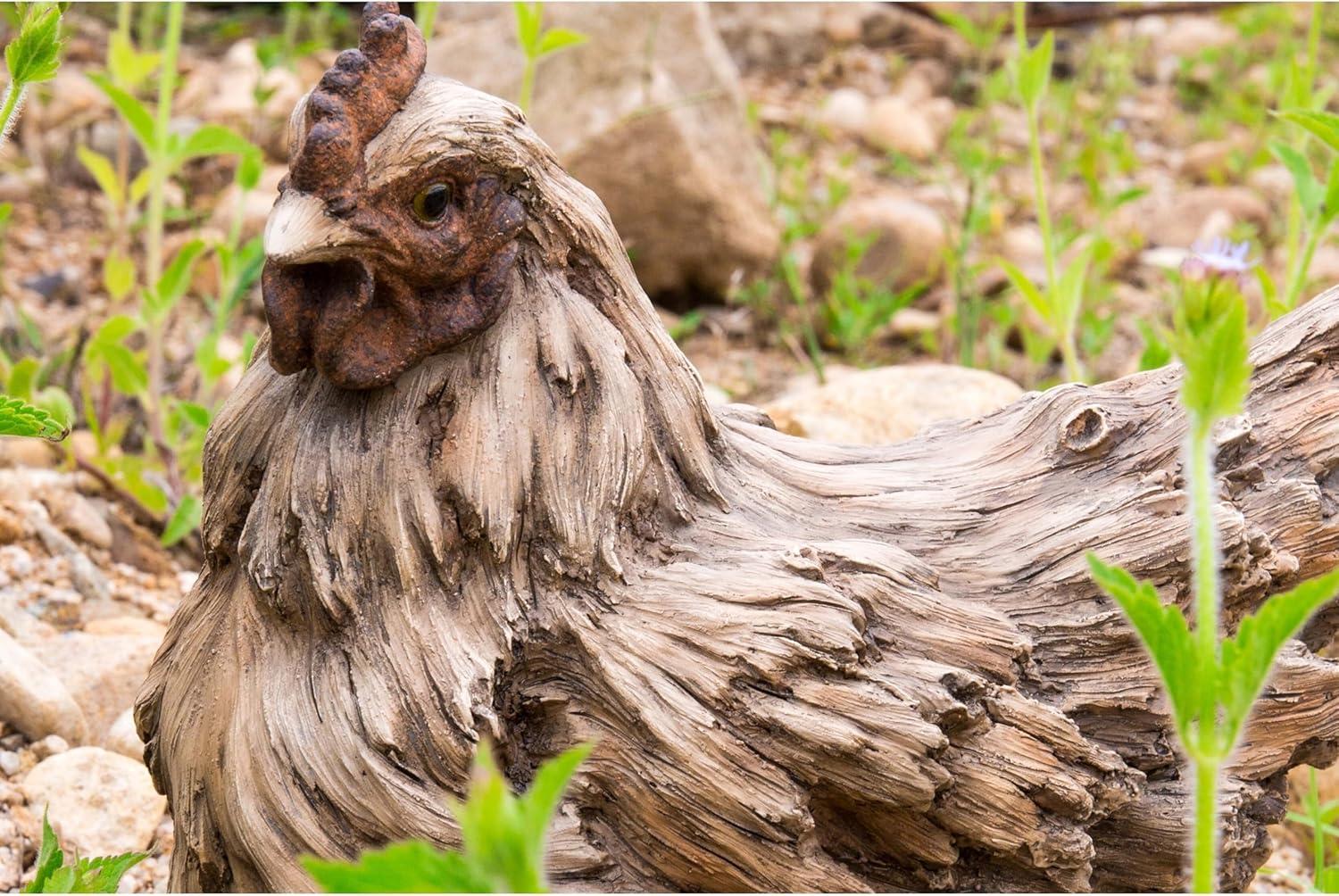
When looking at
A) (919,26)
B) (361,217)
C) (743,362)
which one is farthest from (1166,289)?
(361,217)

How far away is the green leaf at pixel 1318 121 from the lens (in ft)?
7.41

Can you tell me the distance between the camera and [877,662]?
192cm

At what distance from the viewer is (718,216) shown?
5.12m

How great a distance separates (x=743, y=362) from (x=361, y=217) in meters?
3.06

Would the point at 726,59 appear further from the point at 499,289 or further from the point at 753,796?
the point at 753,796

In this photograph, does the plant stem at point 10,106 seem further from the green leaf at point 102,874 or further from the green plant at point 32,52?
the green leaf at point 102,874

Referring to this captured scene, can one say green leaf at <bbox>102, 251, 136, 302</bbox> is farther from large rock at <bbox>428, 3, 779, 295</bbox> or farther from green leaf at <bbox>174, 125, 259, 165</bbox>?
large rock at <bbox>428, 3, 779, 295</bbox>

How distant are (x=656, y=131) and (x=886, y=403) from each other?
199 cm

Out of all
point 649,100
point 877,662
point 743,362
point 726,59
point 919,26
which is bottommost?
point 877,662

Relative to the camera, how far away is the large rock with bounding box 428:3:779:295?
5.02 metres

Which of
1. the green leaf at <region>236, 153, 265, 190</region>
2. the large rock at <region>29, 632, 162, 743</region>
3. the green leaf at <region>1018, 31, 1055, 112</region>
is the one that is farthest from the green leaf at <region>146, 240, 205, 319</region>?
the green leaf at <region>1018, 31, 1055, 112</region>

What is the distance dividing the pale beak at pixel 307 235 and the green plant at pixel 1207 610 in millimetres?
999

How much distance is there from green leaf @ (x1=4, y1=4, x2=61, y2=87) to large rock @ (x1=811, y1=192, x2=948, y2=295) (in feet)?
11.7

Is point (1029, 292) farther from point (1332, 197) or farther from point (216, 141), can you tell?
point (216, 141)
